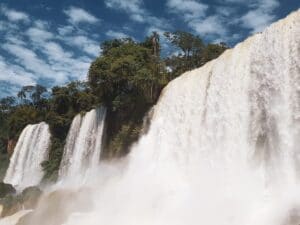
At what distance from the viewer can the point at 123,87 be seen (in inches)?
999

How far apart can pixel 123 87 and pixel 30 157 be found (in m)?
11.8

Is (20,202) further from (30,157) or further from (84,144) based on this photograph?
(30,157)

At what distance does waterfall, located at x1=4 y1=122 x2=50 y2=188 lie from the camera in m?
32.8

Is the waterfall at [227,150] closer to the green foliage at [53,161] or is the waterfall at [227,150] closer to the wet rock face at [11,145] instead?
the green foliage at [53,161]

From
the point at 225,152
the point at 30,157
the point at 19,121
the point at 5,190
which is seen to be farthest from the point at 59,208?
the point at 19,121

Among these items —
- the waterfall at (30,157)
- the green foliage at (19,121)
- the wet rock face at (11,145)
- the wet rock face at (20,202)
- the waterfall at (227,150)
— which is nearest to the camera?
the waterfall at (227,150)

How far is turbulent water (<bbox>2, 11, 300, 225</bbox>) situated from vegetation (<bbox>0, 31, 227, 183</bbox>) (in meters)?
2.49

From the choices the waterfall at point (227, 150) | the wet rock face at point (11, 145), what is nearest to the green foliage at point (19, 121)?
the wet rock face at point (11, 145)

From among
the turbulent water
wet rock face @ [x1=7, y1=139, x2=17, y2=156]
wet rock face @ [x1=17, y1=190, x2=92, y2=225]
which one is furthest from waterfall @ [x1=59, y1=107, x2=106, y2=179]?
wet rock face @ [x1=7, y1=139, x2=17, y2=156]

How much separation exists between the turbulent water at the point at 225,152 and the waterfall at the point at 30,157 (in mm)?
13126

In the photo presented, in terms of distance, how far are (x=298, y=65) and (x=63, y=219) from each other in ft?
33.2

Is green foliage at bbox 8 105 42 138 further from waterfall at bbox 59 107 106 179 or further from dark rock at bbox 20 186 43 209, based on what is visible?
dark rock at bbox 20 186 43 209

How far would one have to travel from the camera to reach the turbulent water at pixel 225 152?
44.1ft

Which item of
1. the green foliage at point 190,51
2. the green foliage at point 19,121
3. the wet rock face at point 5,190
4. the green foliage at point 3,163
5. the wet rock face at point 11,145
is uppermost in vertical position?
the green foliage at point 190,51
